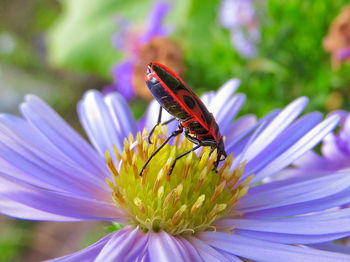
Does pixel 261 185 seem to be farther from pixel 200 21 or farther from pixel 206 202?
pixel 200 21

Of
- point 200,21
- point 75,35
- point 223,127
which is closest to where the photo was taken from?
point 223,127

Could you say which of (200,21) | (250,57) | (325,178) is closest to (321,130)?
(325,178)

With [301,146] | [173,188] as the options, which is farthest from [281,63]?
[173,188]

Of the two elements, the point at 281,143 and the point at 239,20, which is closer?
the point at 281,143

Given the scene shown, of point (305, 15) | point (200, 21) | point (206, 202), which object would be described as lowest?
point (206, 202)

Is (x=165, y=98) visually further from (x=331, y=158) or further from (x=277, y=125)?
(x=331, y=158)

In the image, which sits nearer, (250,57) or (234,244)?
(234,244)

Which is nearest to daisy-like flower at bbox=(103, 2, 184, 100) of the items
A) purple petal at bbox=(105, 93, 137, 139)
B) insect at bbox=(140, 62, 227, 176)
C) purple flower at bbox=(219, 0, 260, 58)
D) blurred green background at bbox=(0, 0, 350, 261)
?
blurred green background at bbox=(0, 0, 350, 261)

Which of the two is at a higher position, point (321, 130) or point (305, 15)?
point (305, 15)
